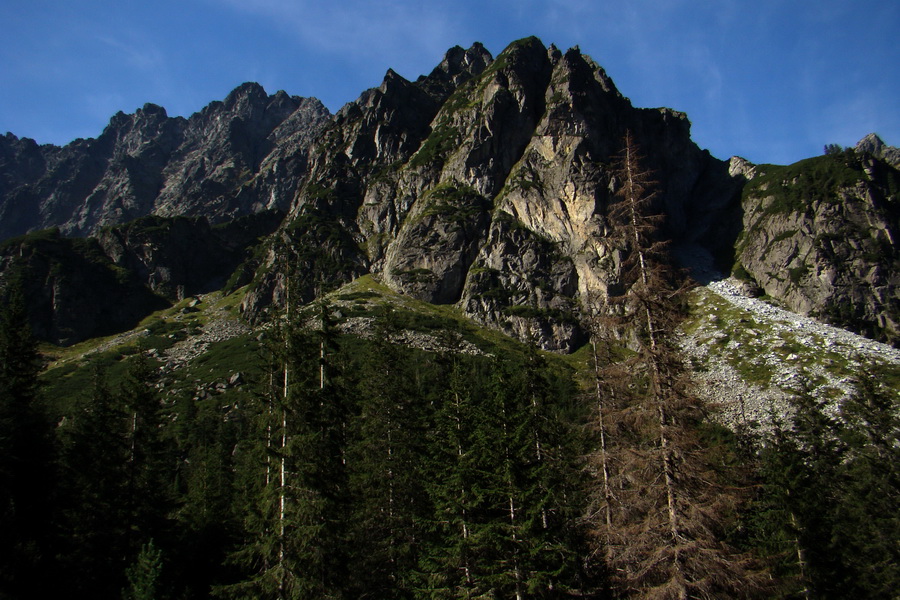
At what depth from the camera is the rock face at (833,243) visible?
137250 millimetres

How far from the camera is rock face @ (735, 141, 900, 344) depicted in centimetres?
13725

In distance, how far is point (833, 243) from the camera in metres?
148

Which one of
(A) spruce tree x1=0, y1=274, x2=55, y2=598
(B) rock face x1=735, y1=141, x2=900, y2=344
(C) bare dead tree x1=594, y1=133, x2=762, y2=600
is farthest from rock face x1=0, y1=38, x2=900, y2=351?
(C) bare dead tree x1=594, y1=133, x2=762, y2=600

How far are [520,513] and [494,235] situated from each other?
143 meters

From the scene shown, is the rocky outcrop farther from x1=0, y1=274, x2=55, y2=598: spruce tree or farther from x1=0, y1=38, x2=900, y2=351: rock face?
x1=0, y1=274, x2=55, y2=598: spruce tree

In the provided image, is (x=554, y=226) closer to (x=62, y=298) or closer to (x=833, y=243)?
(x=833, y=243)

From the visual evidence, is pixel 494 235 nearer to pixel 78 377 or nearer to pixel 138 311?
pixel 78 377

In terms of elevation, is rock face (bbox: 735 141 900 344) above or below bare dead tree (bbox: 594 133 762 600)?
above

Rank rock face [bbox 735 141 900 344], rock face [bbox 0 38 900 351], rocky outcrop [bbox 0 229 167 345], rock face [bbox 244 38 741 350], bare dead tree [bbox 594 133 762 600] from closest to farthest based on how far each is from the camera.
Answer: bare dead tree [bbox 594 133 762 600]
rock face [bbox 735 141 900 344]
rock face [bbox 0 38 900 351]
rock face [bbox 244 38 741 350]
rocky outcrop [bbox 0 229 167 345]

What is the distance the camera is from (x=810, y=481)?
34.7 metres

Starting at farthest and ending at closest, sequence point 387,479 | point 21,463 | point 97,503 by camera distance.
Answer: point 387,479, point 21,463, point 97,503

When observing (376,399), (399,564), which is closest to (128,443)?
(376,399)

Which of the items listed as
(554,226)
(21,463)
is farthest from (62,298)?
(21,463)

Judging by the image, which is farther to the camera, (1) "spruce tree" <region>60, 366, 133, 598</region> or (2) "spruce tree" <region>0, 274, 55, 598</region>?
(1) "spruce tree" <region>60, 366, 133, 598</region>
